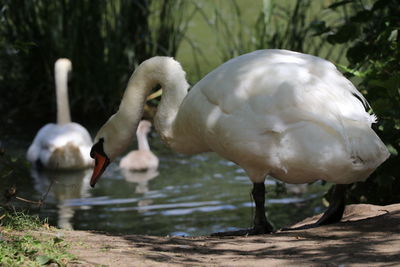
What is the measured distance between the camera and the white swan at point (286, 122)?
493 cm

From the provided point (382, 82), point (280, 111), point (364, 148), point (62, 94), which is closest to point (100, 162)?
point (280, 111)

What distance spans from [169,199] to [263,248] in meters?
4.22

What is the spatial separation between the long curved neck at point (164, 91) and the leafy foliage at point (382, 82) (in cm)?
124

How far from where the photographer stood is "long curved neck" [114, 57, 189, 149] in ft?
19.7

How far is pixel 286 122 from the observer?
4996mm

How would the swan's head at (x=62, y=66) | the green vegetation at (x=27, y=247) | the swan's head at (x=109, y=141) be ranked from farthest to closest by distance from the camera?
1. the swan's head at (x=62, y=66)
2. the swan's head at (x=109, y=141)
3. the green vegetation at (x=27, y=247)

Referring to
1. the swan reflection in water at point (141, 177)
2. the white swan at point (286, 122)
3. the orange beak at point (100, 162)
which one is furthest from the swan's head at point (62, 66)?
the white swan at point (286, 122)

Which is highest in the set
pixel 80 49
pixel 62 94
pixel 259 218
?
pixel 259 218

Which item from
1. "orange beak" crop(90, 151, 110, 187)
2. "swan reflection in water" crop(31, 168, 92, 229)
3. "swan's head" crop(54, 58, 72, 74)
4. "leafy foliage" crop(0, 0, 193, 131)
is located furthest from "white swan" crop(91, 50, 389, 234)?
"leafy foliage" crop(0, 0, 193, 131)

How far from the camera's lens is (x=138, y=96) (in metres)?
6.23

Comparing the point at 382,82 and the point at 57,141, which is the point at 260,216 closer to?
the point at 382,82

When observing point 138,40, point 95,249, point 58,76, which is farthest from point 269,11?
point 95,249

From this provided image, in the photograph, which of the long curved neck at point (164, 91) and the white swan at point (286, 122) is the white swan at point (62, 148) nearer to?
the long curved neck at point (164, 91)

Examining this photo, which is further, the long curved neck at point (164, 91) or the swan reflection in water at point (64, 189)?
the swan reflection in water at point (64, 189)
